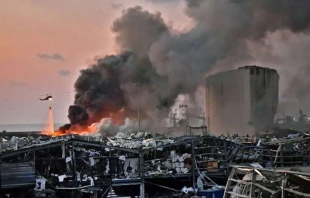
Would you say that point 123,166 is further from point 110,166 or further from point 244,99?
point 244,99

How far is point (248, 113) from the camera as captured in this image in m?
57.2

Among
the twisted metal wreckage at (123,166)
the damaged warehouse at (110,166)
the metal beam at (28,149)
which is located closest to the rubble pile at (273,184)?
the twisted metal wreckage at (123,166)

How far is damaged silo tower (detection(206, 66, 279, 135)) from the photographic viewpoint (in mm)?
57156

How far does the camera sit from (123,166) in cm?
1866

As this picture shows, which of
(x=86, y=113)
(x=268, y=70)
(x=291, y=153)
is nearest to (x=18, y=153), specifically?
(x=291, y=153)

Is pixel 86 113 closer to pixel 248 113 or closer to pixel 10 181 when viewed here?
pixel 248 113

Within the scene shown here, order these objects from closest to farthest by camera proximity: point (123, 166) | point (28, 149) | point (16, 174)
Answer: point (16, 174)
point (28, 149)
point (123, 166)

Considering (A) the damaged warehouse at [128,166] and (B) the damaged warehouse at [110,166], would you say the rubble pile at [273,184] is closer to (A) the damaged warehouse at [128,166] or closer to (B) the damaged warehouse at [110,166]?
(A) the damaged warehouse at [128,166]

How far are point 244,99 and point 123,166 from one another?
42.0 metres

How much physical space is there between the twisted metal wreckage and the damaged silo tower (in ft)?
117

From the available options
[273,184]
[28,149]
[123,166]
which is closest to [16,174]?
[28,149]

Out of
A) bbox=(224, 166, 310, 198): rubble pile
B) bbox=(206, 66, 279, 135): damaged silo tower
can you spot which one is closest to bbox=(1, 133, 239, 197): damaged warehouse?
bbox=(224, 166, 310, 198): rubble pile

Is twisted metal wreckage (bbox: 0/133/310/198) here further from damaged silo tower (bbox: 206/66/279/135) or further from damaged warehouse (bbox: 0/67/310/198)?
damaged silo tower (bbox: 206/66/279/135)

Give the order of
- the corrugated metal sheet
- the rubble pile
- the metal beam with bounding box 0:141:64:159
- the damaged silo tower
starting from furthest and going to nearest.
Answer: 1. the damaged silo tower
2. the metal beam with bounding box 0:141:64:159
3. the corrugated metal sheet
4. the rubble pile
